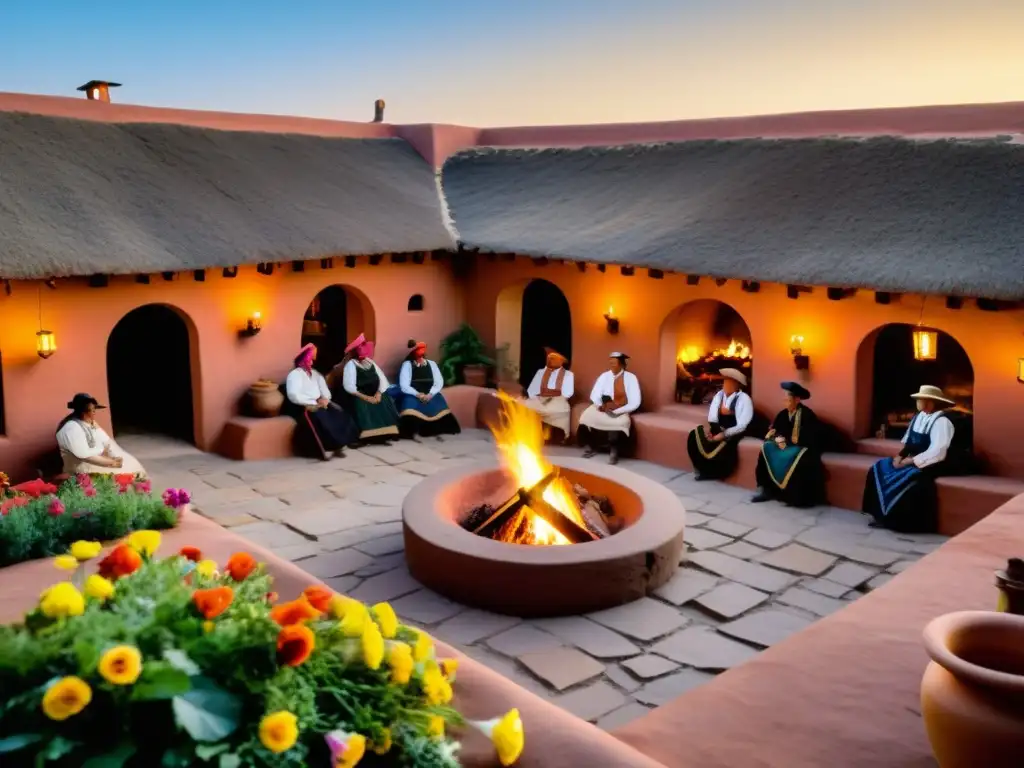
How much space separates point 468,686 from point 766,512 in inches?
274

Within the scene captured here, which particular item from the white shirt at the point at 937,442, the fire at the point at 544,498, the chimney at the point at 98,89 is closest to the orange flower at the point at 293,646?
the fire at the point at 544,498

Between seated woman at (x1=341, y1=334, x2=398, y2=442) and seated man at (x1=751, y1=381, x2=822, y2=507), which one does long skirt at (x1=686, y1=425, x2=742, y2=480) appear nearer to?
seated man at (x1=751, y1=381, x2=822, y2=507)

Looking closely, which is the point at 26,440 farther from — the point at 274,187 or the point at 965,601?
the point at 965,601

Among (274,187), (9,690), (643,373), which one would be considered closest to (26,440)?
(274,187)

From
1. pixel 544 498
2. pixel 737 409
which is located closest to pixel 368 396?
pixel 737 409

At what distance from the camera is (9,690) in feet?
10.2

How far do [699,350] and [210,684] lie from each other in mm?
12098

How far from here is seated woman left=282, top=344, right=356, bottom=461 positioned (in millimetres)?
12789

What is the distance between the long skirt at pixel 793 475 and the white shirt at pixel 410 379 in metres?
5.10

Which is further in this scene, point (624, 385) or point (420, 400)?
point (420, 400)

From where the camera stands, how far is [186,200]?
41.8 feet

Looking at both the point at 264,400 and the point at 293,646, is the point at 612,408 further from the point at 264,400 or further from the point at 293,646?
the point at 293,646

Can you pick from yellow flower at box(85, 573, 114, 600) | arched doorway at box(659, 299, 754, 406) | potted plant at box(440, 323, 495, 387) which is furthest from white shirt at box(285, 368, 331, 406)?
yellow flower at box(85, 573, 114, 600)

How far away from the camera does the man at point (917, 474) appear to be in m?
9.95
